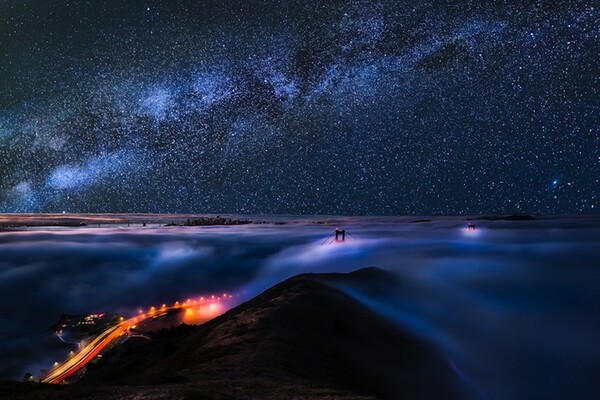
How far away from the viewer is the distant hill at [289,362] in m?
7.78

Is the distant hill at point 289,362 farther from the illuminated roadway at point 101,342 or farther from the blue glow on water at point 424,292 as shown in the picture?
the blue glow on water at point 424,292

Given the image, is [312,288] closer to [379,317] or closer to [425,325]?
[379,317]

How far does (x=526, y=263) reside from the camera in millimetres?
46688

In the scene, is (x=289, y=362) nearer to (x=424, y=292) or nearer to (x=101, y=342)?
(x=101, y=342)

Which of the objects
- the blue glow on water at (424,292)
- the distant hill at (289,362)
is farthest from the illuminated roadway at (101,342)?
the distant hill at (289,362)

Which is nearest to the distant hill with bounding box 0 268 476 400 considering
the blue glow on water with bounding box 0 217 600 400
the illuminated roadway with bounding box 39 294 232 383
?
the illuminated roadway with bounding box 39 294 232 383

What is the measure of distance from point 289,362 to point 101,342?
18.9 metres

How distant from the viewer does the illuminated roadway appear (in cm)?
2066

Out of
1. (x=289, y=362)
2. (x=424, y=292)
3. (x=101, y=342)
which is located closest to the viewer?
(x=289, y=362)

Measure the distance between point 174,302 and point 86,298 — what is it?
8.91 m

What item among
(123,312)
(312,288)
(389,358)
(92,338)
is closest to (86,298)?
(123,312)

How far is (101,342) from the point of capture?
25.6 m

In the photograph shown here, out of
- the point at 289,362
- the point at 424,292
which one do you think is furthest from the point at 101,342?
the point at 424,292

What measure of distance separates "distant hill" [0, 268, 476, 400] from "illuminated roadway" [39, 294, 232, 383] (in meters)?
2.15
